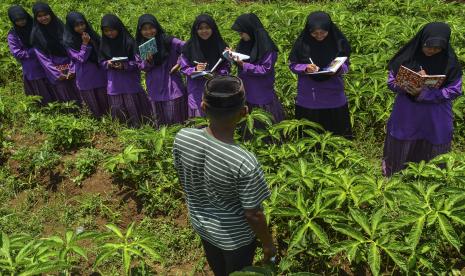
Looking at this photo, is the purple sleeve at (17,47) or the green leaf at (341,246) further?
the purple sleeve at (17,47)

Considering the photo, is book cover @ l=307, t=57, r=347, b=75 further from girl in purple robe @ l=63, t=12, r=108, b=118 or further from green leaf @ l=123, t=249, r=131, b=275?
girl in purple robe @ l=63, t=12, r=108, b=118

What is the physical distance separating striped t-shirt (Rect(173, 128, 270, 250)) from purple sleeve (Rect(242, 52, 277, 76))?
2.15 metres

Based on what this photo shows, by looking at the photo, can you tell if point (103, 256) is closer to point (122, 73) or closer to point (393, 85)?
point (393, 85)

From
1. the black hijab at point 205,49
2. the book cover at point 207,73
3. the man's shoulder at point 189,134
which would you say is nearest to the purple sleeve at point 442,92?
the book cover at point 207,73

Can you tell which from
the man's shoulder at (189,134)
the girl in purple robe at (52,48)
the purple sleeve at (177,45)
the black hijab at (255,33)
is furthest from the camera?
the girl in purple robe at (52,48)

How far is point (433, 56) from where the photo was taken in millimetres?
3541

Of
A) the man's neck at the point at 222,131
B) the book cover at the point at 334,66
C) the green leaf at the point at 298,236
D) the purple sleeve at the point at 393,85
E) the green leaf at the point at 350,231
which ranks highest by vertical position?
the man's neck at the point at 222,131

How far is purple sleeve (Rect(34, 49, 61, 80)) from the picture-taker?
5398 mm

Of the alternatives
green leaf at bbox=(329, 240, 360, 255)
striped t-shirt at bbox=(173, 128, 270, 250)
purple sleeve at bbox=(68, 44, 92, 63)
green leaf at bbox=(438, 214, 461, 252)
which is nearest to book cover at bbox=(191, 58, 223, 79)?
purple sleeve at bbox=(68, 44, 92, 63)

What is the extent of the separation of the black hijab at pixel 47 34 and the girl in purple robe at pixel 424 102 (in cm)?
403

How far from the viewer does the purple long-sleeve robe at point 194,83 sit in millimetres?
4457

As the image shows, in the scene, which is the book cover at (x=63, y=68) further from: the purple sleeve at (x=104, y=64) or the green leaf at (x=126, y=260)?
the green leaf at (x=126, y=260)

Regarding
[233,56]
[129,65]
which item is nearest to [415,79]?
[233,56]

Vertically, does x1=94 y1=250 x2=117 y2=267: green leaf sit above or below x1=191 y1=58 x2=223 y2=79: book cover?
below
